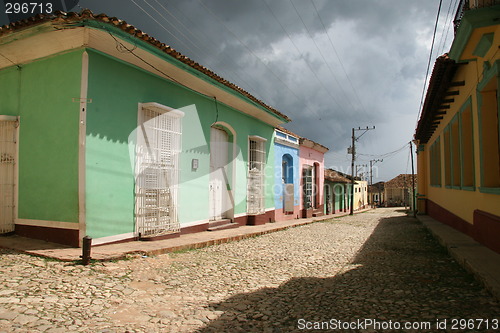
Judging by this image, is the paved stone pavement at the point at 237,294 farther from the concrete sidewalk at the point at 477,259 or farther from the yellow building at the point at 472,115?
the yellow building at the point at 472,115

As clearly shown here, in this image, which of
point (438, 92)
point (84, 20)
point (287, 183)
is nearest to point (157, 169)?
point (84, 20)

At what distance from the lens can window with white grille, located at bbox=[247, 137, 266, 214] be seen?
37.1 ft

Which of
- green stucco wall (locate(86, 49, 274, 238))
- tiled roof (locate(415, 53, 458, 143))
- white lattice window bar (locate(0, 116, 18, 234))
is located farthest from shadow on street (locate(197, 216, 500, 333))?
white lattice window bar (locate(0, 116, 18, 234))

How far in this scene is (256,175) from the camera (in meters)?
11.6

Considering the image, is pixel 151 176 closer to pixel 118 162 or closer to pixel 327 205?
pixel 118 162

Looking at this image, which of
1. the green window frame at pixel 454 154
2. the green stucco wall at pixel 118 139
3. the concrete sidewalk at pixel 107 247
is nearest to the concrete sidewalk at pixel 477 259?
the green window frame at pixel 454 154

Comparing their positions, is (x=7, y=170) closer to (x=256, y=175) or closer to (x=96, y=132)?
(x=96, y=132)

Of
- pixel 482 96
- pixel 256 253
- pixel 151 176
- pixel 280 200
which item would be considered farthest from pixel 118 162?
pixel 280 200

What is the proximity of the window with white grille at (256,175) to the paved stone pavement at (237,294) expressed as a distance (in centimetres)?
552

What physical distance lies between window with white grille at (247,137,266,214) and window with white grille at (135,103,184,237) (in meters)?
4.04

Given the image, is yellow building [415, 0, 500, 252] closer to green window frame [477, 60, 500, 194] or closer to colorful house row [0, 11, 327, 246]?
green window frame [477, 60, 500, 194]

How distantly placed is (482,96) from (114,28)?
579 cm

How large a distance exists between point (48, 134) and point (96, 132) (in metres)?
0.86

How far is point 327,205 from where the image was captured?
23750 mm
